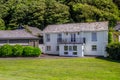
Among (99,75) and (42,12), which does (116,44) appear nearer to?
(99,75)

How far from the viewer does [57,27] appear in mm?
68625

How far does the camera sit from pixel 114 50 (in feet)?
185

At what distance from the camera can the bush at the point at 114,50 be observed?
55.5 m

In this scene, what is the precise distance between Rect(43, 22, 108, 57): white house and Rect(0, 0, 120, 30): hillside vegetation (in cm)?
2261

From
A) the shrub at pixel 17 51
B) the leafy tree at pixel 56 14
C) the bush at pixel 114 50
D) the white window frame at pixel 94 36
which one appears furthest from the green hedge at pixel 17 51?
the leafy tree at pixel 56 14

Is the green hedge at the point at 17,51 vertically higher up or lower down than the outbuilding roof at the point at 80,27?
lower down

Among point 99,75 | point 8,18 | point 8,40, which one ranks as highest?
point 8,18

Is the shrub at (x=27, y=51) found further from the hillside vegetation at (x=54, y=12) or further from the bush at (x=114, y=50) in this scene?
the hillside vegetation at (x=54, y=12)

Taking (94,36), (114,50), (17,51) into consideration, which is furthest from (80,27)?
(17,51)

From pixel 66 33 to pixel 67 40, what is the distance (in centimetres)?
158

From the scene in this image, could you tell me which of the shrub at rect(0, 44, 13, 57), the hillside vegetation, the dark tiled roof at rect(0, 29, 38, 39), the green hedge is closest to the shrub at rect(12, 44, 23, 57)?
the green hedge

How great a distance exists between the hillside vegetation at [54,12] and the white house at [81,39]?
74.2 ft

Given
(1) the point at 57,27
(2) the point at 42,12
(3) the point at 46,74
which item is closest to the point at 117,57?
(1) the point at 57,27

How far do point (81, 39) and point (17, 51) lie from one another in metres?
14.4
